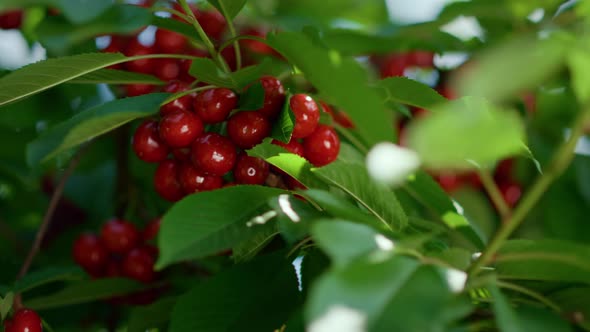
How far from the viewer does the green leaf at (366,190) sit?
86 cm

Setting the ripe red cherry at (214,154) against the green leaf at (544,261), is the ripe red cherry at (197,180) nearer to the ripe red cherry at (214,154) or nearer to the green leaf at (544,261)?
the ripe red cherry at (214,154)

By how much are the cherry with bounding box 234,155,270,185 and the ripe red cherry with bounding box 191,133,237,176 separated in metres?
0.02

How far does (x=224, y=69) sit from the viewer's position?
1075 millimetres

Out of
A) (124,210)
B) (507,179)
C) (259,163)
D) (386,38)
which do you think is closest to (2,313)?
(259,163)

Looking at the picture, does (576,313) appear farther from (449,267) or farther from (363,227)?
(363,227)

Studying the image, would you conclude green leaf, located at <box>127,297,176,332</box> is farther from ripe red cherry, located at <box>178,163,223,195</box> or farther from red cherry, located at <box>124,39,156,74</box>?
red cherry, located at <box>124,39,156,74</box>

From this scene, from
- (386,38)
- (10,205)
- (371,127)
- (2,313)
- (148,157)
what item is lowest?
(10,205)

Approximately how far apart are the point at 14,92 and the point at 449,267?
0.71 m

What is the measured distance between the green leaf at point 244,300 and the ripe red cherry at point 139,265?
539 millimetres

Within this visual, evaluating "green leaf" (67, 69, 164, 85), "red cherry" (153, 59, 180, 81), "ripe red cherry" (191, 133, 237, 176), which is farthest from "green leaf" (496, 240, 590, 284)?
"red cherry" (153, 59, 180, 81)

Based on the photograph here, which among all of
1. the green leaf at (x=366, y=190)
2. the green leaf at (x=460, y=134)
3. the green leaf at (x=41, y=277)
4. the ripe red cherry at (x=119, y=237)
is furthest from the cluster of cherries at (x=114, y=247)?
the green leaf at (x=460, y=134)

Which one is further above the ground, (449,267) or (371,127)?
(371,127)

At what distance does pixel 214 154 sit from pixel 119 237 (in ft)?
1.93

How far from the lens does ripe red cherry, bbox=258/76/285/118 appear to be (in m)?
1.02
